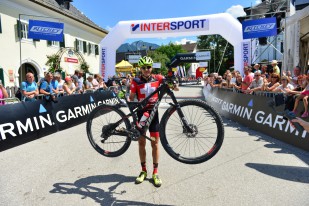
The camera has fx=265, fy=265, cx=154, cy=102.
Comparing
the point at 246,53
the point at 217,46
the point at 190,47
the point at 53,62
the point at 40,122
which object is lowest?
the point at 40,122

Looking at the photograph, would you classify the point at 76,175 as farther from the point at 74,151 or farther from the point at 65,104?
the point at 65,104

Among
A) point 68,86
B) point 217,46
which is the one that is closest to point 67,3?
point 68,86

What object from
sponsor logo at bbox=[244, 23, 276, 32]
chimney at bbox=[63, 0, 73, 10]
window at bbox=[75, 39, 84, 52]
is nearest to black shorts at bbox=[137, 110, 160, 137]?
sponsor logo at bbox=[244, 23, 276, 32]

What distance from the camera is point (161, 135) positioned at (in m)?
3.80

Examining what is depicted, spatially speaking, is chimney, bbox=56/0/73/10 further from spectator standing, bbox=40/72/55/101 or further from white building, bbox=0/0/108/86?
spectator standing, bbox=40/72/55/101

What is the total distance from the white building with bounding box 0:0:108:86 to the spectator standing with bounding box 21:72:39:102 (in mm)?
5274

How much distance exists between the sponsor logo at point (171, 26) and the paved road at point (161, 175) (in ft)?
33.5

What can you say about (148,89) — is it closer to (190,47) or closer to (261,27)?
(261,27)

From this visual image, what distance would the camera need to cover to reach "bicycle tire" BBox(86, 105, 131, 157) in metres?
4.13

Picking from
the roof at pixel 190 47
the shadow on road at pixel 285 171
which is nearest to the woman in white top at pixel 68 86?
the shadow on road at pixel 285 171

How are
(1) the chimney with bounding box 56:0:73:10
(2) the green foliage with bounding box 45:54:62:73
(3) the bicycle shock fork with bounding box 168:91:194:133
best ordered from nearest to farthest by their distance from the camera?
1. (3) the bicycle shock fork with bounding box 168:91:194:133
2. (2) the green foliage with bounding box 45:54:62:73
3. (1) the chimney with bounding box 56:0:73:10

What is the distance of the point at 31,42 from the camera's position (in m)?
20.6

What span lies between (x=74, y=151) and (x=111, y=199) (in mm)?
2668

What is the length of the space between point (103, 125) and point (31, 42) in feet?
62.4
